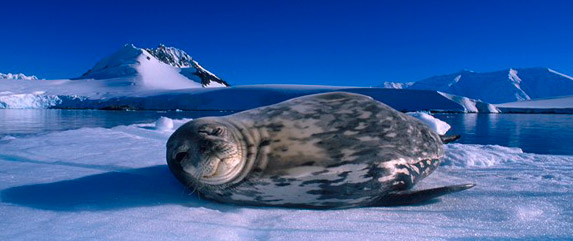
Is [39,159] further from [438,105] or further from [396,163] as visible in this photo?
[438,105]

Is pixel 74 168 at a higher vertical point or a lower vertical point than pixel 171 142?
lower

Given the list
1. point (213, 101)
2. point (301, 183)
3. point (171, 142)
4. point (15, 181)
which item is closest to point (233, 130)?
point (171, 142)

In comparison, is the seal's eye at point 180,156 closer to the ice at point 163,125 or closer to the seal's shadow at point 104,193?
the seal's shadow at point 104,193

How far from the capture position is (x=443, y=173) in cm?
294

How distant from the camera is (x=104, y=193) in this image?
1.98m

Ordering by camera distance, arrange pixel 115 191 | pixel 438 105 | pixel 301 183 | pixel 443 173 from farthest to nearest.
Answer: pixel 438 105 → pixel 443 173 → pixel 115 191 → pixel 301 183

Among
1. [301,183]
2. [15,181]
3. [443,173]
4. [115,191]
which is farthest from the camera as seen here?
[443,173]

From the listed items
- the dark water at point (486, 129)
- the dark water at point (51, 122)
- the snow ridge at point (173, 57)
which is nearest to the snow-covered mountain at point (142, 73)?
the snow ridge at point (173, 57)

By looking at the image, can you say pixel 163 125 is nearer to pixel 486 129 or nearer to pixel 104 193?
pixel 104 193

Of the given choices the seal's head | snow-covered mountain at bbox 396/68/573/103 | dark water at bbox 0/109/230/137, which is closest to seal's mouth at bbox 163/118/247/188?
the seal's head

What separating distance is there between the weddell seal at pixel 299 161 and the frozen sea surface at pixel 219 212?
8 cm

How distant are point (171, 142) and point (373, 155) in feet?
3.57

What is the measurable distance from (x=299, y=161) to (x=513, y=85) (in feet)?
405

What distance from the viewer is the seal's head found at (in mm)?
→ 1742
